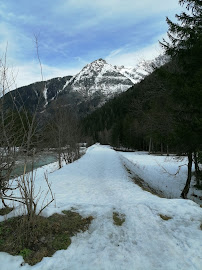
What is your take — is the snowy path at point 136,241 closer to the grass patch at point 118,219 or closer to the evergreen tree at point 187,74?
the grass patch at point 118,219

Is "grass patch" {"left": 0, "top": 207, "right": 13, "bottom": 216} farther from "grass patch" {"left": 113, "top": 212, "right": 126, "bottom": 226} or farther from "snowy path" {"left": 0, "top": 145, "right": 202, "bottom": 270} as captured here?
"grass patch" {"left": 113, "top": 212, "right": 126, "bottom": 226}

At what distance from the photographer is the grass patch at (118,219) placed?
375 centimetres

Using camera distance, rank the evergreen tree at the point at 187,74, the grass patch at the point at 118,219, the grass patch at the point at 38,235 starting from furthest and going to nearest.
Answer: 1. the evergreen tree at the point at 187,74
2. the grass patch at the point at 118,219
3. the grass patch at the point at 38,235

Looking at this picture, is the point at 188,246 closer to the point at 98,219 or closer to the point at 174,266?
the point at 174,266

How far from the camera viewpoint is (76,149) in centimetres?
2070

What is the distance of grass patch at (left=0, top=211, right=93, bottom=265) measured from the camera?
2846mm

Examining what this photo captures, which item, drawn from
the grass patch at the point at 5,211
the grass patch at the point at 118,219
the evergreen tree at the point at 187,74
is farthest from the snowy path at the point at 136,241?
the evergreen tree at the point at 187,74

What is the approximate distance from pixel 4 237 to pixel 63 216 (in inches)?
47.7

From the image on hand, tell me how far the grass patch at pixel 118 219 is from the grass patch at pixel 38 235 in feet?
1.77

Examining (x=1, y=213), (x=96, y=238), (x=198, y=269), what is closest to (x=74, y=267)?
(x=96, y=238)

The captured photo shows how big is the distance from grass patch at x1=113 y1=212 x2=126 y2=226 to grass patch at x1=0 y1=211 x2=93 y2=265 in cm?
54

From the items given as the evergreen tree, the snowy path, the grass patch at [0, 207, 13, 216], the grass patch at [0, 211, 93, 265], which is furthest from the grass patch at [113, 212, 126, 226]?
the evergreen tree

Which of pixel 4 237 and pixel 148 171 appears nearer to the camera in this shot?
pixel 4 237

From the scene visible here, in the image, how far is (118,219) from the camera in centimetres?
389
